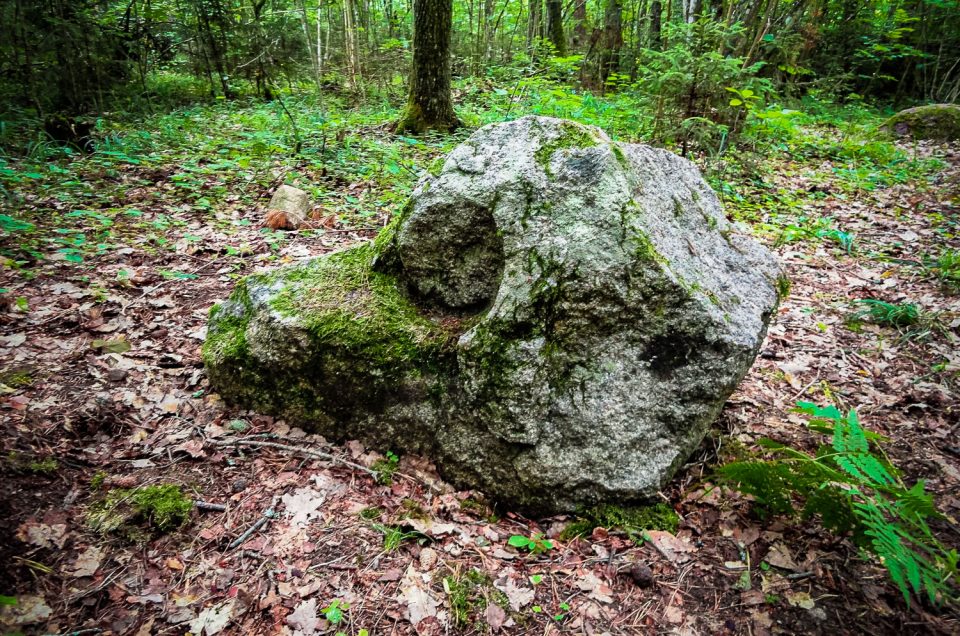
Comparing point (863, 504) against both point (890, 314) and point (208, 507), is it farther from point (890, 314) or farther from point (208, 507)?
point (208, 507)

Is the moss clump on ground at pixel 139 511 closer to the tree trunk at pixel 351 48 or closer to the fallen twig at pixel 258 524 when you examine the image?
the fallen twig at pixel 258 524

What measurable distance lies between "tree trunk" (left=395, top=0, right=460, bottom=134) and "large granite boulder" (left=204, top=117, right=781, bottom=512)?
237 inches

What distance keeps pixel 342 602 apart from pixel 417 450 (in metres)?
0.92

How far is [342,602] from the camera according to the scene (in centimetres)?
214

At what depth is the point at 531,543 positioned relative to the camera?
2412 millimetres

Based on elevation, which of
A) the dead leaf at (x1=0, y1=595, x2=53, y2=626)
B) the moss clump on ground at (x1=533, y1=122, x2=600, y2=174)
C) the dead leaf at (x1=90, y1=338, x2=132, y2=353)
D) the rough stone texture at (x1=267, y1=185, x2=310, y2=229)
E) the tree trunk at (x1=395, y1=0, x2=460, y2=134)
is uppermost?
the tree trunk at (x1=395, y1=0, x2=460, y2=134)

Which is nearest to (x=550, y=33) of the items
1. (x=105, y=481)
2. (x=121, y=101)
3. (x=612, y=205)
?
(x=121, y=101)

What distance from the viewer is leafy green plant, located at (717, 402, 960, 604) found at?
1.74 meters

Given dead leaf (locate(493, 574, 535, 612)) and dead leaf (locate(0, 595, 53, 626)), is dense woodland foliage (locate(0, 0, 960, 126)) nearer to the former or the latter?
dead leaf (locate(493, 574, 535, 612))


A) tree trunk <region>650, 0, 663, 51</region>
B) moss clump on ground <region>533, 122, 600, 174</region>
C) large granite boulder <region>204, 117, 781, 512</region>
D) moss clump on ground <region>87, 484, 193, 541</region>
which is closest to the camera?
moss clump on ground <region>87, 484, 193, 541</region>

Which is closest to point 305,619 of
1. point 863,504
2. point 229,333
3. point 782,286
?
point 229,333

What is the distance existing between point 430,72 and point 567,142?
6.48m

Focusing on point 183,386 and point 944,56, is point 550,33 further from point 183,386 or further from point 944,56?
point 183,386

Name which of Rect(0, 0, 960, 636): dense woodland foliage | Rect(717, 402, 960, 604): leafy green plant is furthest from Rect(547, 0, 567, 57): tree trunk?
Rect(717, 402, 960, 604): leafy green plant
